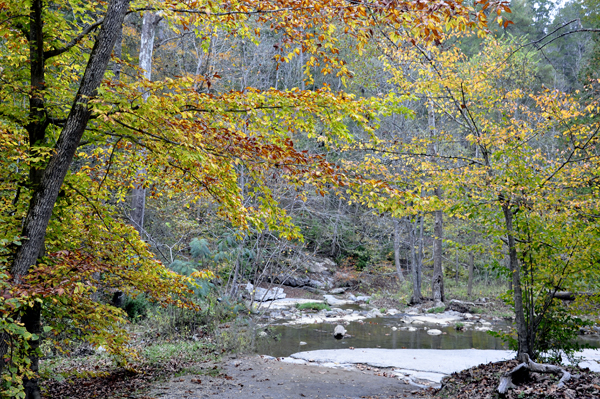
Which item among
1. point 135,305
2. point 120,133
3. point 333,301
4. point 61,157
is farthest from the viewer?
point 333,301

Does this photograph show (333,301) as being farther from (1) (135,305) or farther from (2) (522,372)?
(2) (522,372)

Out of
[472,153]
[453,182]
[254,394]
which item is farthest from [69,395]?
[472,153]

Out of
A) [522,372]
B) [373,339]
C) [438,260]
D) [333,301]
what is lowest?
[333,301]

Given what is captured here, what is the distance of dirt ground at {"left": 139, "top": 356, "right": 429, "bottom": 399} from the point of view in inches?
224

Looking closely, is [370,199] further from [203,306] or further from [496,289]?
[496,289]

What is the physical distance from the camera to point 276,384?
20.5 ft

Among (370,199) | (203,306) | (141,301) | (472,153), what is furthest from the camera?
(472,153)

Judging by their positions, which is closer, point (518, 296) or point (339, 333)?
point (518, 296)

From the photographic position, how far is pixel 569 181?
6.68m

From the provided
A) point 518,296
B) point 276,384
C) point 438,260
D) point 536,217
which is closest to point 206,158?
point 276,384

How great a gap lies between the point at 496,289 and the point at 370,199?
19357mm

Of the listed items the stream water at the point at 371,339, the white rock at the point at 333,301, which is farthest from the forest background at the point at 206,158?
the white rock at the point at 333,301

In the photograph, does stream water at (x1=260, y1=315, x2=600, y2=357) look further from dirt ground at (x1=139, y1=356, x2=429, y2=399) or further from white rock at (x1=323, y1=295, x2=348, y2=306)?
white rock at (x1=323, y1=295, x2=348, y2=306)

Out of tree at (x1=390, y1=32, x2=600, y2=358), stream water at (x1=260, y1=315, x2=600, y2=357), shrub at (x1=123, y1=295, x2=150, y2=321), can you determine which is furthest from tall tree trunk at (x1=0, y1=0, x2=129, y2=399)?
shrub at (x1=123, y1=295, x2=150, y2=321)
